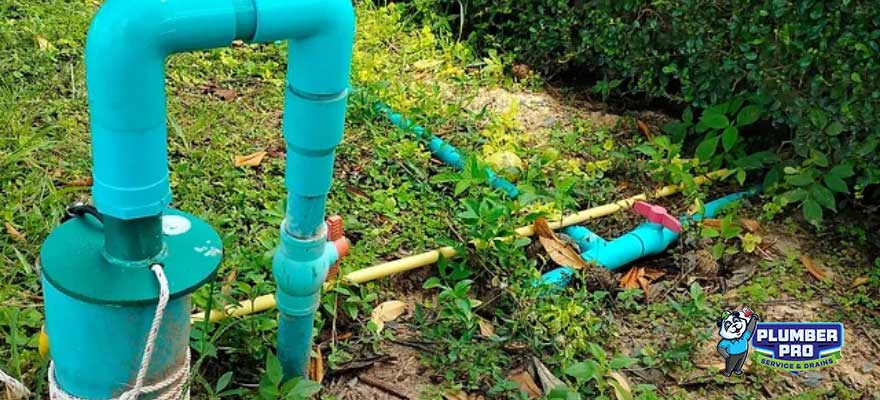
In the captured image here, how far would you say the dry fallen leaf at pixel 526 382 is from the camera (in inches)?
89.8

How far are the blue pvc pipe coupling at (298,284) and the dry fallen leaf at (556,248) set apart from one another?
35.6 inches

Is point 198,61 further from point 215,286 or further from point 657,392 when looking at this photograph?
point 657,392

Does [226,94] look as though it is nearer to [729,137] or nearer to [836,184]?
[729,137]

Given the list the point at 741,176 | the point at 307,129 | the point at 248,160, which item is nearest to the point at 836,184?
the point at 741,176

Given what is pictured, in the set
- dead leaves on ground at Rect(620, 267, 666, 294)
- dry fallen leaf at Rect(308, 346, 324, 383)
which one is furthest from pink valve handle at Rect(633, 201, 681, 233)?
dry fallen leaf at Rect(308, 346, 324, 383)

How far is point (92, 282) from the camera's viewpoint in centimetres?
166

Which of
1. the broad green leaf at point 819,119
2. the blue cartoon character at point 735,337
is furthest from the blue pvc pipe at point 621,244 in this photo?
the broad green leaf at point 819,119

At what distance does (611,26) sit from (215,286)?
204cm

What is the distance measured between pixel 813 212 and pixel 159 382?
2.19m

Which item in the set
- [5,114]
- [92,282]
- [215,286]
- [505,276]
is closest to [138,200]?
[92,282]

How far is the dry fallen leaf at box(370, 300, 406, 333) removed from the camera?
8.06ft

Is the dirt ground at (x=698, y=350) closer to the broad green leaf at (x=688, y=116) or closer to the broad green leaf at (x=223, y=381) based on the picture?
the broad green leaf at (x=223, y=381)

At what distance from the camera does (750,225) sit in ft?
10.1

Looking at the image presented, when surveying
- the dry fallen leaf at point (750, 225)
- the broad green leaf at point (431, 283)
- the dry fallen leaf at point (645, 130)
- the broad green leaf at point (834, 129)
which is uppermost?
the broad green leaf at point (834, 129)
